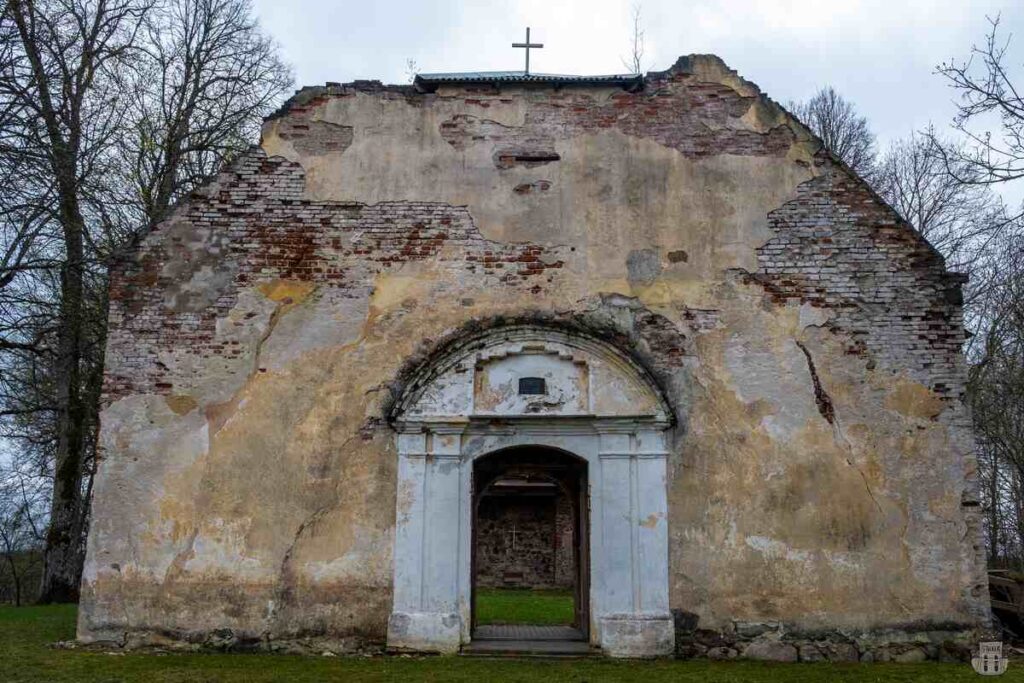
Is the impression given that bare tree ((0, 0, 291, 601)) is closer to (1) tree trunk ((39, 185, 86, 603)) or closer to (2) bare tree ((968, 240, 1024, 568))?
(1) tree trunk ((39, 185, 86, 603))

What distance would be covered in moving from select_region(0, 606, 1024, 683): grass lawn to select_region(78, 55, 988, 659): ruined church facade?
388 millimetres

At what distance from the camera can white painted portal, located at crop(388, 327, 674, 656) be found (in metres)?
8.49

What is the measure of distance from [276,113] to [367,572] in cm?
471

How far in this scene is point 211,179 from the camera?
9492 millimetres

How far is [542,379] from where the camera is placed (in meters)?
9.04

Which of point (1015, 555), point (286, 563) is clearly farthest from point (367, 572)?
point (1015, 555)

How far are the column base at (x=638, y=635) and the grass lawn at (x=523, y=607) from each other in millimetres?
3895

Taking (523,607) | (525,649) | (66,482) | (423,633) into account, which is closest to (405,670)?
(423,633)

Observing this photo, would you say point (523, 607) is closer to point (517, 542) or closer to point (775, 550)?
point (517, 542)

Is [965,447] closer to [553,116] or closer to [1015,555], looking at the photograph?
[553,116]

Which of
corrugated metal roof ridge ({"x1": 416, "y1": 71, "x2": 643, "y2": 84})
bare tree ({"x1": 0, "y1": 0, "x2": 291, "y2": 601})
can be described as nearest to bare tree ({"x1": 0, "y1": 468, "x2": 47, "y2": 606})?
bare tree ({"x1": 0, "y1": 0, "x2": 291, "y2": 601})

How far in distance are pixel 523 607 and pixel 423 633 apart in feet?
24.0

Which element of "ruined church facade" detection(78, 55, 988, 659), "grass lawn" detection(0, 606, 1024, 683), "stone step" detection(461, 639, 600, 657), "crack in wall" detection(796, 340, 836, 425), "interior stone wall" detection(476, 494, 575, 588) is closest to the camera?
"grass lawn" detection(0, 606, 1024, 683)

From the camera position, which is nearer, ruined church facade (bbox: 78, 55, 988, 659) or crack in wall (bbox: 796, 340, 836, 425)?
ruined church facade (bbox: 78, 55, 988, 659)
